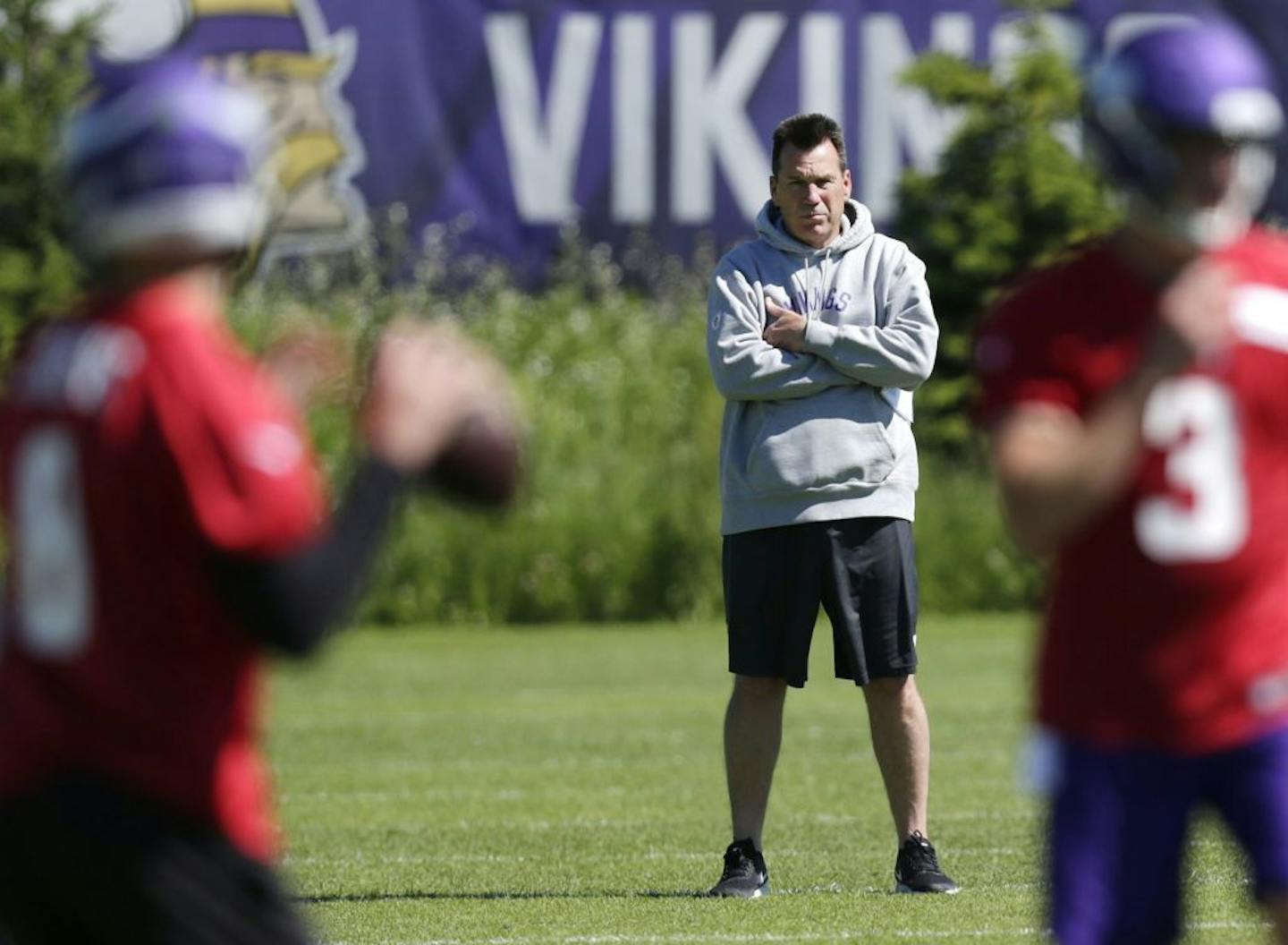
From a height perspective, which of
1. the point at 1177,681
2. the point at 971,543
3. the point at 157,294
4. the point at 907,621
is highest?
the point at 157,294

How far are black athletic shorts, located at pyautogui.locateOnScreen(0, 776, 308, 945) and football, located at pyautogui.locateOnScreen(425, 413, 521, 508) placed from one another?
1.77ft

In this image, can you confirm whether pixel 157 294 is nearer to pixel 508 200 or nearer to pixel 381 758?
pixel 381 758

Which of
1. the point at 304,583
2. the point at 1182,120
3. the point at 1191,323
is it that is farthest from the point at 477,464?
the point at 1182,120

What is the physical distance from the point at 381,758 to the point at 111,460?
26.8 feet

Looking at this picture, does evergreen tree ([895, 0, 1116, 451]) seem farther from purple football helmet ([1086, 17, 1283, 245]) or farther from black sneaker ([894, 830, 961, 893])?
purple football helmet ([1086, 17, 1283, 245])

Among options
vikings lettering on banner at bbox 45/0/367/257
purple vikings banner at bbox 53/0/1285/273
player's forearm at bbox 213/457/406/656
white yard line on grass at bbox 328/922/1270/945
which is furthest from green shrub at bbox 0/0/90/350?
player's forearm at bbox 213/457/406/656

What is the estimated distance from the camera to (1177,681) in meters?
3.72

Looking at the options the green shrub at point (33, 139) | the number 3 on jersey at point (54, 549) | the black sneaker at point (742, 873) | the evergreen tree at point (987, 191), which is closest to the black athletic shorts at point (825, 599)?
the black sneaker at point (742, 873)

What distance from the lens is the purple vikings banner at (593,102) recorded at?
22.9 meters

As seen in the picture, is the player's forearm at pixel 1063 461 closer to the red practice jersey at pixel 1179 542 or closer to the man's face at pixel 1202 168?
the red practice jersey at pixel 1179 542

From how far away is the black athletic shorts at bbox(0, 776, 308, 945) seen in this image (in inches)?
128

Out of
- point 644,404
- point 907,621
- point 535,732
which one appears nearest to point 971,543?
point 644,404

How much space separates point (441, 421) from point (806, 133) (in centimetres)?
412

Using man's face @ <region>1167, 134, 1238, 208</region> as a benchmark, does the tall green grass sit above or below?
below
